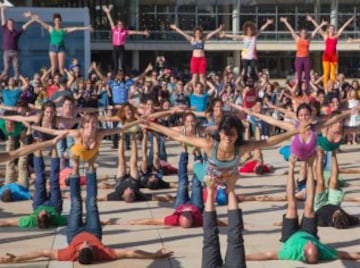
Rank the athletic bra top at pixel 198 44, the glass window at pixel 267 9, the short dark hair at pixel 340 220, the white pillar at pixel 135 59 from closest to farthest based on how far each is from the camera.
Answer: the short dark hair at pixel 340 220
the athletic bra top at pixel 198 44
the white pillar at pixel 135 59
the glass window at pixel 267 9

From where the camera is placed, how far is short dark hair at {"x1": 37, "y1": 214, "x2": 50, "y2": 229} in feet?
33.7

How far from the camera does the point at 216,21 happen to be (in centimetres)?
5031

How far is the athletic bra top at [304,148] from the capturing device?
9062 millimetres

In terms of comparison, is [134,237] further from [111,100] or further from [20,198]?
[111,100]

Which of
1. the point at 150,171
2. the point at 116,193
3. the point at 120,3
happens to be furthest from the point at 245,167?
the point at 120,3

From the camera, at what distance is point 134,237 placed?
9.90 m

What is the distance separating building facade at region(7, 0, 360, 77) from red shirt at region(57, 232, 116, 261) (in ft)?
133

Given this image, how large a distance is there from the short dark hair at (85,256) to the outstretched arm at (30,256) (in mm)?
408

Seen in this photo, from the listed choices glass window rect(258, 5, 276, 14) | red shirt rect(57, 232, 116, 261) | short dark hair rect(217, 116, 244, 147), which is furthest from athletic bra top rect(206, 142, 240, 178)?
glass window rect(258, 5, 276, 14)

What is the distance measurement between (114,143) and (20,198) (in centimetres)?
762

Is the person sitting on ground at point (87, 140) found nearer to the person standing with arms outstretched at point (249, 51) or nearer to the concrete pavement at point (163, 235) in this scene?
the concrete pavement at point (163, 235)

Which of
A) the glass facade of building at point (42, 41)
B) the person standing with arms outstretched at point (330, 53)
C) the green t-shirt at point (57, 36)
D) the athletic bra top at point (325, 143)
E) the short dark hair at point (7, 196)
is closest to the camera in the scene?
the athletic bra top at point (325, 143)

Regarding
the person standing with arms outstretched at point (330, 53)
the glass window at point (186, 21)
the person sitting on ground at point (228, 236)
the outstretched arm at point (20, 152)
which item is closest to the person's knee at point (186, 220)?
the person sitting on ground at point (228, 236)

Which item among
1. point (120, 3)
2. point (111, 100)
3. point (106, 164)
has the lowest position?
point (106, 164)
